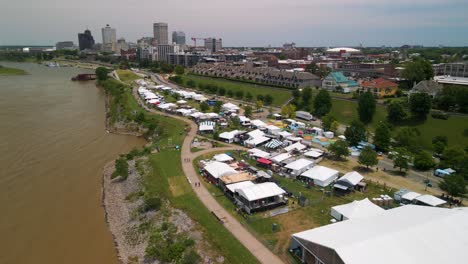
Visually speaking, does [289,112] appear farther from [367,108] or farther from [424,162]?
[424,162]

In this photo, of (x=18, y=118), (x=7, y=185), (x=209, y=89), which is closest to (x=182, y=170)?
(x=7, y=185)

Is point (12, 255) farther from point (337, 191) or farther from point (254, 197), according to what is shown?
point (337, 191)

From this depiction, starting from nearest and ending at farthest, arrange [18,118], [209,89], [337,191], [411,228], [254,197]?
[411,228] < [254,197] < [337,191] < [18,118] < [209,89]

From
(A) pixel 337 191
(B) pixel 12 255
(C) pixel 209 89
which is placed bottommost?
(B) pixel 12 255

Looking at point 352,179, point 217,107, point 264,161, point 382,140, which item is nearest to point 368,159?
point 352,179

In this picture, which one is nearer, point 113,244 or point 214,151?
point 113,244

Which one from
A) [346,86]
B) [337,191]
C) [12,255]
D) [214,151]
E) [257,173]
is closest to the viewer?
[12,255]

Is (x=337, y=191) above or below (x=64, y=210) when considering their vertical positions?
above
